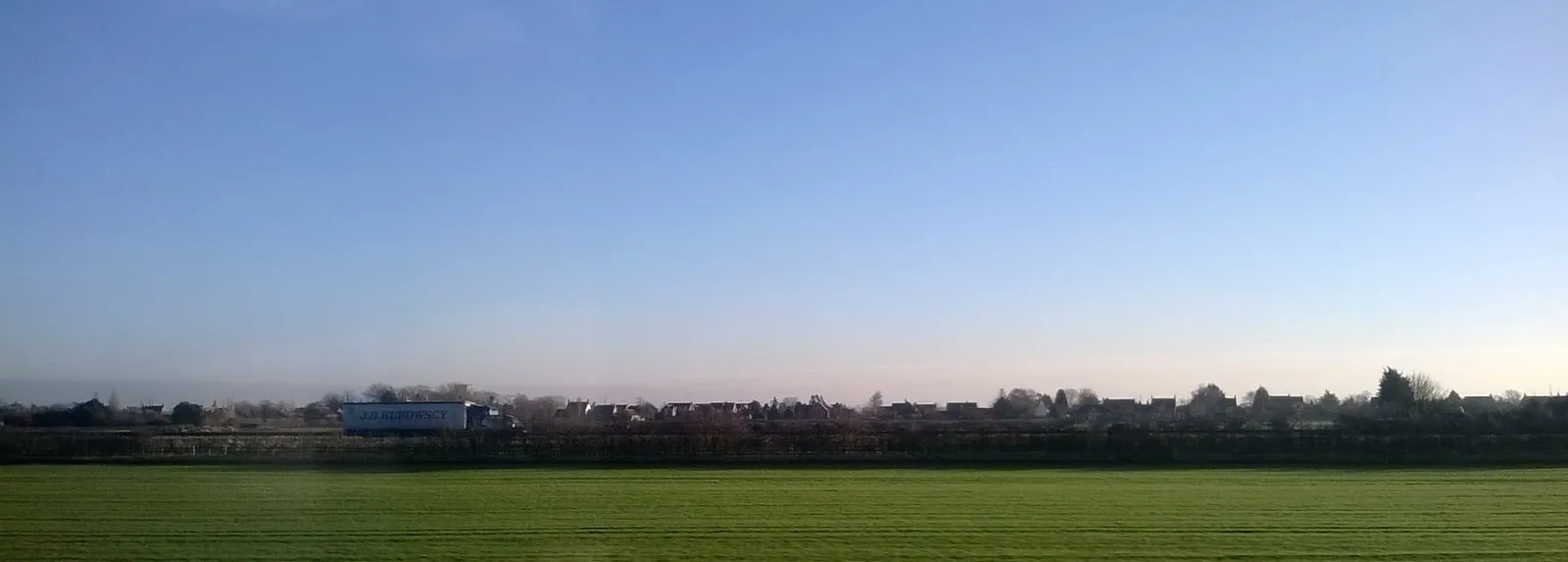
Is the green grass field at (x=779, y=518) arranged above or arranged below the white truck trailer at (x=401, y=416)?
below

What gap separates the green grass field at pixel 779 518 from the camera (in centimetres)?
1925

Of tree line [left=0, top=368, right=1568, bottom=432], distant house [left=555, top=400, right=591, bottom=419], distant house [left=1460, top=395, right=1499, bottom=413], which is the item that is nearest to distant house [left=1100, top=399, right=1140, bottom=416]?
tree line [left=0, top=368, right=1568, bottom=432]

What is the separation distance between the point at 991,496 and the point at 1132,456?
23.0 m

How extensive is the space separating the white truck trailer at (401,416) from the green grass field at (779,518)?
128 feet

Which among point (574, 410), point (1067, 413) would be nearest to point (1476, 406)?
point (1067, 413)

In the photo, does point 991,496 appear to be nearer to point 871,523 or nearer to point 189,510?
point 871,523

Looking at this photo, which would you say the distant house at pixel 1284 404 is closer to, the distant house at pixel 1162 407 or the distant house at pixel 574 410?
the distant house at pixel 1162 407

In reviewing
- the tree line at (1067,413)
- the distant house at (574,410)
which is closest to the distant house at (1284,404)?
the tree line at (1067,413)

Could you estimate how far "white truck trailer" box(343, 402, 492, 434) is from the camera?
7750 centimetres

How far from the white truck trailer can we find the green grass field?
128ft

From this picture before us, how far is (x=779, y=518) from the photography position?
962 inches

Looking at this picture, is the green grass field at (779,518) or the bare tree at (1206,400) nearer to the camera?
the green grass field at (779,518)

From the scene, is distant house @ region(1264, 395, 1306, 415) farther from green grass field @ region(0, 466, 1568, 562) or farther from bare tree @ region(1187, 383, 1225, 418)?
green grass field @ region(0, 466, 1568, 562)

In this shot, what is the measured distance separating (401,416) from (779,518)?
60502 millimetres
